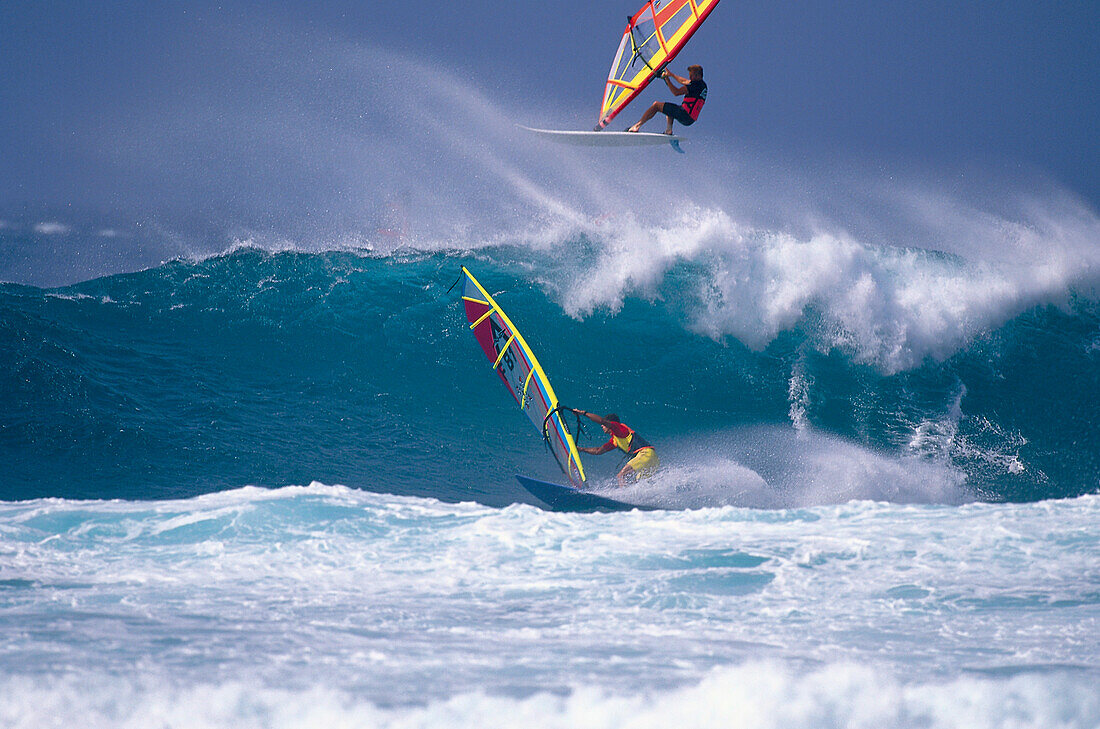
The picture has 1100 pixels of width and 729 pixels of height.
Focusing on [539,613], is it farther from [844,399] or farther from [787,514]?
[844,399]

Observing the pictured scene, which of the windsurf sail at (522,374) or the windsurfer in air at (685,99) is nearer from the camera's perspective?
the windsurf sail at (522,374)

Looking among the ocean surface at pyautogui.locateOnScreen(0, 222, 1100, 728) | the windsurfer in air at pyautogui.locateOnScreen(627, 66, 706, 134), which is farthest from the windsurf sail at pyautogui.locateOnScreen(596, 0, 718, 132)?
the ocean surface at pyautogui.locateOnScreen(0, 222, 1100, 728)

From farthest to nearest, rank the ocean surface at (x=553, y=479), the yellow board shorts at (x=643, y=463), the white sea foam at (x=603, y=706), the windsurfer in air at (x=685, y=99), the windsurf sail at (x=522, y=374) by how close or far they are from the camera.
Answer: the windsurfer in air at (x=685, y=99)
the windsurf sail at (x=522, y=374)
the yellow board shorts at (x=643, y=463)
the ocean surface at (x=553, y=479)
the white sea foam at (x=603, y=706)

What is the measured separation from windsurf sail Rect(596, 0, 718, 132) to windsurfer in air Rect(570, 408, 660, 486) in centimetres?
398

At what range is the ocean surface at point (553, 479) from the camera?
3824 mm

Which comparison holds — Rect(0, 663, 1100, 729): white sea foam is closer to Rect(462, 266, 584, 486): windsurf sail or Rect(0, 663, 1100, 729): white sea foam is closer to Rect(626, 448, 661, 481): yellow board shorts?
Rect(626, 448, 661, 481): yellow board shorts

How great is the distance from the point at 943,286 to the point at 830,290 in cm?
176

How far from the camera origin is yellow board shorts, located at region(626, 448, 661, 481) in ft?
24.4

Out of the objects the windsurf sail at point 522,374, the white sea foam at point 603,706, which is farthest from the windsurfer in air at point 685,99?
the white sea foam at point 603,706

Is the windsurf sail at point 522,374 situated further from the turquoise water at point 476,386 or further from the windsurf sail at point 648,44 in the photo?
the windsurf sail at point 648,44

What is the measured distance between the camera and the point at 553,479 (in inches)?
309

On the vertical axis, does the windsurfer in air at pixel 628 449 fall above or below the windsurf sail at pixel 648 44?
below

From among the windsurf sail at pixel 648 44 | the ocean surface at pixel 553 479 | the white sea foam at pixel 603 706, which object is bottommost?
the white sea foam at pixel 603 706

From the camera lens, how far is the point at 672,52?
8.78m
